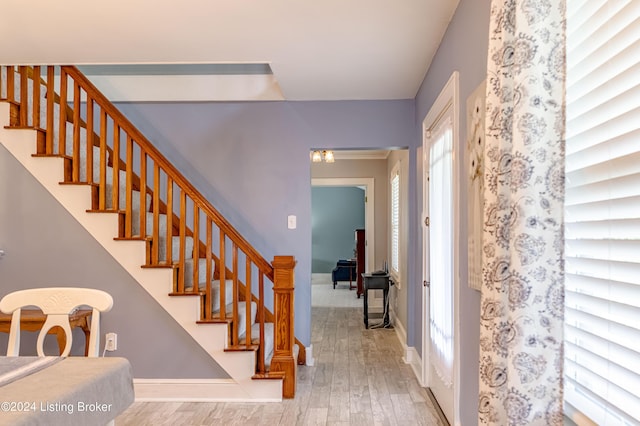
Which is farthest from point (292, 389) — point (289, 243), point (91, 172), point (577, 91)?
point (577, 91)

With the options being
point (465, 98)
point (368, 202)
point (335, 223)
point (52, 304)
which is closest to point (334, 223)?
point (335, 223)

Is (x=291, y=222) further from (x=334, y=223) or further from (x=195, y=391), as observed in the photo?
(x=334, y=223)

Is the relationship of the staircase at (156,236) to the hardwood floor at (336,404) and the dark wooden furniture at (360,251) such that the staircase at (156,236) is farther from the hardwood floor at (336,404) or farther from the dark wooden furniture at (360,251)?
the dark wooden furniture at (360,251)

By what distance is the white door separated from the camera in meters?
2.47

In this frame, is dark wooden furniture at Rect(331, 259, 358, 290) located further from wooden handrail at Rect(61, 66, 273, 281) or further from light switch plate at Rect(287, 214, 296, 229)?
wooden handrail at Rect(61, 66, 273, 281)

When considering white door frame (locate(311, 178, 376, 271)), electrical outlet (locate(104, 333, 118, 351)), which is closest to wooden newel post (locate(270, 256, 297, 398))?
electrical outlet (locate(104, 333, 118, 351))

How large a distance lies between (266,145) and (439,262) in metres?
1.97

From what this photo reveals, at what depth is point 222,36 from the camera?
2668mm

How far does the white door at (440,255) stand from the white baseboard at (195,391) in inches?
45.9

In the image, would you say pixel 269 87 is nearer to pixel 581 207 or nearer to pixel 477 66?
pixel 477 66

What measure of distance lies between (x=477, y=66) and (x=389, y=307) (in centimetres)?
450

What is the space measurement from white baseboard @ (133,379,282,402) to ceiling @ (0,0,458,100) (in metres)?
2.33

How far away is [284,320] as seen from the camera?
309 cm

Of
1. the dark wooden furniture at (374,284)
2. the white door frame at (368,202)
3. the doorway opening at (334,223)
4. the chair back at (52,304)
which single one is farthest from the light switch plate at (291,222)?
the doorway opening at (334,223)
